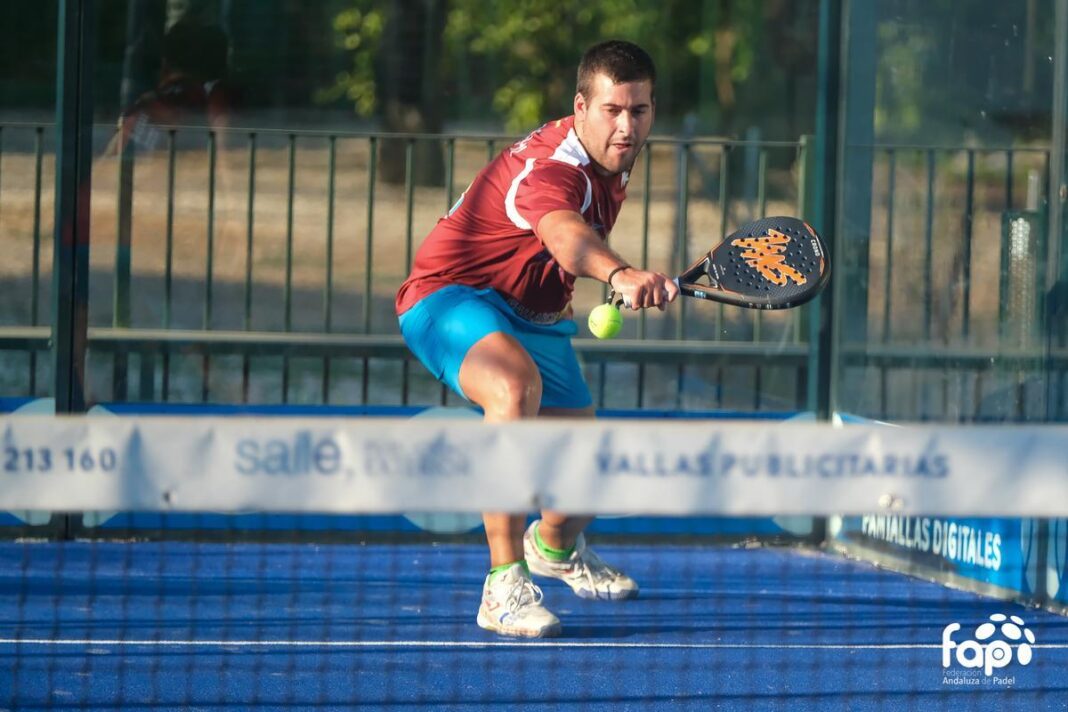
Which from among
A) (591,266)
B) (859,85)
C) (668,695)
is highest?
(859,85)

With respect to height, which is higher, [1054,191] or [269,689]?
[1054,191]

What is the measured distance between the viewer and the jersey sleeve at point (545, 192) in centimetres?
460

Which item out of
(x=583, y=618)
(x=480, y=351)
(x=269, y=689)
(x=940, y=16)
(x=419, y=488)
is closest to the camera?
(x=419, y=488)

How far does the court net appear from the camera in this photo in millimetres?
2525

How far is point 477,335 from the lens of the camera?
186 inches

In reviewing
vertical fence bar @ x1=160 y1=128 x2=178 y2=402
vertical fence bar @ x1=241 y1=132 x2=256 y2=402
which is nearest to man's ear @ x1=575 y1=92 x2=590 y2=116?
vertical fence bar @ x1=241 y1=132 x2=256 y2=402

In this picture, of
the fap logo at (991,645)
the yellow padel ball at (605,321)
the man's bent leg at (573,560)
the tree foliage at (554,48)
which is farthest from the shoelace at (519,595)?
the tree foliage at (554,48)

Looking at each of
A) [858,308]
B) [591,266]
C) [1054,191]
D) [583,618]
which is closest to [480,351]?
[591,266]

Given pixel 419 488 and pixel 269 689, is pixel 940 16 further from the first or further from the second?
pixel 419 488

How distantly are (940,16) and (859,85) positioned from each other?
62cm

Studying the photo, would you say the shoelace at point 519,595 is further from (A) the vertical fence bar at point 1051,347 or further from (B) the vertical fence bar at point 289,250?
(B) the vertical fence bar at point 289,250

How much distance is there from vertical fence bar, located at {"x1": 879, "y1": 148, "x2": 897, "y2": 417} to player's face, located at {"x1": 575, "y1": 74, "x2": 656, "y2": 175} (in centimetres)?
175

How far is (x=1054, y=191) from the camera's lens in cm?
523

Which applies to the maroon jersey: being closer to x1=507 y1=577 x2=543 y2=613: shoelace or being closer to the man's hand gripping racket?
the man's hand gripping racket
